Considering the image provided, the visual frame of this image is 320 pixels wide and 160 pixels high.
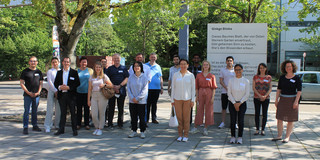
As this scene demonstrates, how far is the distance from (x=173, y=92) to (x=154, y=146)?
1.27 m

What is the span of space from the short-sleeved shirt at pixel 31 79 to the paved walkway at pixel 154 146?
111 centimetres

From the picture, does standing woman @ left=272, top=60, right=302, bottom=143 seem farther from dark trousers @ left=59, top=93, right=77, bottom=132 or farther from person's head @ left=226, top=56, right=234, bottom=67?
dark trousers @ left=59, top=93, right=77, bottom=132

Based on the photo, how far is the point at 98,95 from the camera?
662cm

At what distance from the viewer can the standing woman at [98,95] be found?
6.57 meters

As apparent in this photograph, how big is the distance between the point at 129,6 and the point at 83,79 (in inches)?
122

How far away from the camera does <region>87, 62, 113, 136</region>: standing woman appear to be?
6566 mm

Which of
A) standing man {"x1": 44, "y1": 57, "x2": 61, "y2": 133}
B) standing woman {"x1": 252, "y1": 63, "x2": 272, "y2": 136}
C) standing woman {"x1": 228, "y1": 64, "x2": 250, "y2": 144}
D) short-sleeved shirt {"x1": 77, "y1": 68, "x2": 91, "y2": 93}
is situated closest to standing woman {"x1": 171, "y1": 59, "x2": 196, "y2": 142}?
standing woman {"x1": 228, "y1": 64, "x2": 250, "y2": 144}

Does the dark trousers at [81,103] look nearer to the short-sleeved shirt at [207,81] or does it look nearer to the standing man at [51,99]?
the standing man at [51,99]

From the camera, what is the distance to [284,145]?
5.71 m

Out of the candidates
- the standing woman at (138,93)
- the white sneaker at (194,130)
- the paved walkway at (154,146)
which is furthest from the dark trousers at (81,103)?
the white sneaker at (194,130)

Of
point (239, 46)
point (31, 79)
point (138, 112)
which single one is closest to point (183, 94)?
point (138, 112)

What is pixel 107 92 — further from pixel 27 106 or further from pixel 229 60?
pixel 229 60

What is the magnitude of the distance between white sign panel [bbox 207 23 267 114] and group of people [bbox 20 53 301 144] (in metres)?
0.51

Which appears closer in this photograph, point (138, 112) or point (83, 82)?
point (138, 112)
